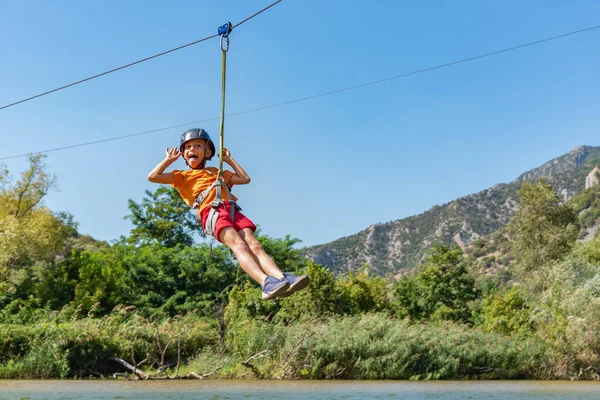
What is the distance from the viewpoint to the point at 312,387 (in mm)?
22109

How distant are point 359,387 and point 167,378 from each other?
24.0 ft

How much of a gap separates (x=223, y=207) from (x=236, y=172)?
2.39 feet

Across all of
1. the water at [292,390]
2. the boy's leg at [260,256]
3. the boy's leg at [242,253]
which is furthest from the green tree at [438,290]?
the boy's leg at [242,253]

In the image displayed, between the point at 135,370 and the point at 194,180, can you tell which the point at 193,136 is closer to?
the point at 194,180

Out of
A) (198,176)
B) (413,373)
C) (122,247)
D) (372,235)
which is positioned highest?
(372,235)

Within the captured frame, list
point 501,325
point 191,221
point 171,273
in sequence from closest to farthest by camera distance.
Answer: point 501,325, point 171,273, point 191,221

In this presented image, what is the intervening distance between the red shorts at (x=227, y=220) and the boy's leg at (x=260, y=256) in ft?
0.26

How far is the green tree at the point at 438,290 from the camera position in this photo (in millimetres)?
39831

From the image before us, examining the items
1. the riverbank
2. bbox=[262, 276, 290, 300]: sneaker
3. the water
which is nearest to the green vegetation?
the riverbank

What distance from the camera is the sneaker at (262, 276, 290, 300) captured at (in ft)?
23.1

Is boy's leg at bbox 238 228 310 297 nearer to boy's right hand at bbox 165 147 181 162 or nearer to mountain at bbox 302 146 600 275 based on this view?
boy's right hand at bbox 165 147 181 162

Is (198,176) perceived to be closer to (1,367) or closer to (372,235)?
(1,367)

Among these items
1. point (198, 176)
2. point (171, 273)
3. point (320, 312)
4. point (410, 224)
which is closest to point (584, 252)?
point (320, 312)

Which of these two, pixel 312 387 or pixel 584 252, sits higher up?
pixel 584 252
